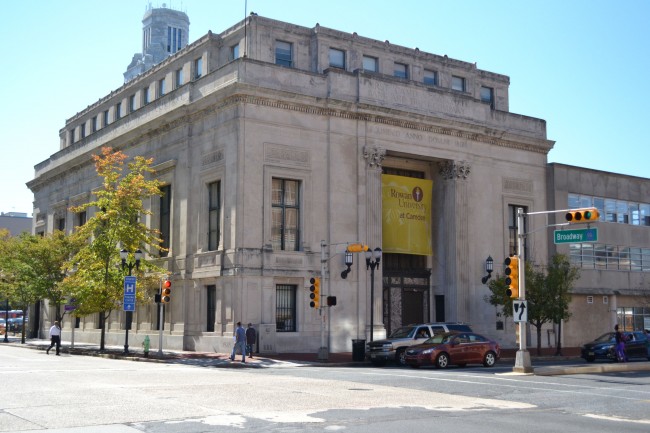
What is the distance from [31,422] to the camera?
46.9 feet

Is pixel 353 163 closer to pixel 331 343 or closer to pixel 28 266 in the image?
pixel 331 343

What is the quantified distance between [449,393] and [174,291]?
26610mm

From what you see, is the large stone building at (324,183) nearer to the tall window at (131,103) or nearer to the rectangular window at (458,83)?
the rectangular window at (458,83)

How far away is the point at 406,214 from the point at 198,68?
16.3 meters

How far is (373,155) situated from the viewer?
44.4 metres

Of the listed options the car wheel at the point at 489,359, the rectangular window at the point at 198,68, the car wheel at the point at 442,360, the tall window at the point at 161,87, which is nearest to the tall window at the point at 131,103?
the tall window at the point at 161,87

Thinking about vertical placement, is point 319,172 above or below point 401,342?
above

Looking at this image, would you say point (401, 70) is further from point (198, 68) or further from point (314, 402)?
point (314, 402)

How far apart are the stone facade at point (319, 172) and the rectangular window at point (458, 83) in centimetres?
24

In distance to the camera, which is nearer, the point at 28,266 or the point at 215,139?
the point at 215,139

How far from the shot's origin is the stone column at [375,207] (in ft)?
143

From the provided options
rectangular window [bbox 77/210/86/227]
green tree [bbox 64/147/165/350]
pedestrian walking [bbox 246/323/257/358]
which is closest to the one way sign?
pedestrian walking [bbox 246/323/257/358]

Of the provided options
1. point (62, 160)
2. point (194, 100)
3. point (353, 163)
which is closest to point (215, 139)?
point (194, 100)

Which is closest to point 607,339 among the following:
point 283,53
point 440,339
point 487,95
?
point 440,339
